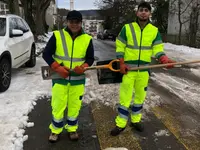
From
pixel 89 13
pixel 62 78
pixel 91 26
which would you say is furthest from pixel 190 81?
pixel 91 26

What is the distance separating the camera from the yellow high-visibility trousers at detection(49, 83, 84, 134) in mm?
4175

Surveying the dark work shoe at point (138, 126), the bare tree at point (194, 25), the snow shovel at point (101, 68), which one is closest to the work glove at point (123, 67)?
the snow shovel at point (101, 68)

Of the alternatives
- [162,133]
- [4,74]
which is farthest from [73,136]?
[4,74]

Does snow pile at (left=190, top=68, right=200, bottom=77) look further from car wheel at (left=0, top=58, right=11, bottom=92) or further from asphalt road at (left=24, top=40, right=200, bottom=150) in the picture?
car wheel at (left=0, top=58, right=11, bottom=92)

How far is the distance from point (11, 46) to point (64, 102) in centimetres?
394

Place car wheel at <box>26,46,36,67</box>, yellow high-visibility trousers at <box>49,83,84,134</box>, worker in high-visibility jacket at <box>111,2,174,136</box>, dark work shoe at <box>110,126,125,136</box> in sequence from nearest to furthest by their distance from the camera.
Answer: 1. yellow high-visibility trousers at <box>49,83,84,134</box>
2. worker in high-visibility jacket at <box>111,2,174,136</box>
3. dark work shoe at <box>110,126,125,136</box>
4. car wheel at <box>26,46,36,67</box>

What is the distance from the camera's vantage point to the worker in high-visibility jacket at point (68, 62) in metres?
4.06

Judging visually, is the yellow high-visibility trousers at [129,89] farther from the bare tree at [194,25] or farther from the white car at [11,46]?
the bare tree at [194,25]

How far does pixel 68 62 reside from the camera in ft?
13.7

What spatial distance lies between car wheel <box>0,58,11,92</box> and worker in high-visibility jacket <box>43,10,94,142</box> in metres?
2.92

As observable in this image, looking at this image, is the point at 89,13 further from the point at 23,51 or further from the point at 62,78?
the point at 62,78

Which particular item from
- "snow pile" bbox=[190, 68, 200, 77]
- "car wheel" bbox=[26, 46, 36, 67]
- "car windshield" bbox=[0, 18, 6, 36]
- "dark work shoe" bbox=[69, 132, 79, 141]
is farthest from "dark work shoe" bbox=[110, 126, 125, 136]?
"car wheel" bbox=[26, 46, 36, 67]

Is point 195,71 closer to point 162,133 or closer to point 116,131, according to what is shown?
point 162,133

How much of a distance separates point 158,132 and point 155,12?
29.7m
